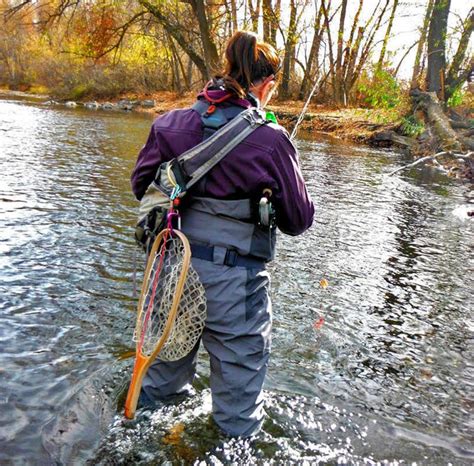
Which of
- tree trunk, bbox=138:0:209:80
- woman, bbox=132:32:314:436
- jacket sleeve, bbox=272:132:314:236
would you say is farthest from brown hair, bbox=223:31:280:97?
tree trunk, bbox=138:0:209:80

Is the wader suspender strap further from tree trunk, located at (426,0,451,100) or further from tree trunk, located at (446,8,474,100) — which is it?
tree trunk, located at (446,8,474,100)

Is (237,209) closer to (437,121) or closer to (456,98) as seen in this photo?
(437,121)

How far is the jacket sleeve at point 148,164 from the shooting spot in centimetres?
254

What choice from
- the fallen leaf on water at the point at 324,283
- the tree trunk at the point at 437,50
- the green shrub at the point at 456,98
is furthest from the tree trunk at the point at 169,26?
the fallen leaf on water at the point at 324,283

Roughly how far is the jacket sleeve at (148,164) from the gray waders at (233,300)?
302 millimetres

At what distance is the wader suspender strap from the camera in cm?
233

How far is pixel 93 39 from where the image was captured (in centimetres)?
1766

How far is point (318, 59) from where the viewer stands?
86.8ft

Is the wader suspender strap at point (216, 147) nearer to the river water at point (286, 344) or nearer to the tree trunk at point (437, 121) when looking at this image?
the river water at point (286, 344)

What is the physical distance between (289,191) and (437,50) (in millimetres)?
17879

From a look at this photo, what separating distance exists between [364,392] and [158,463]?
1567 mm

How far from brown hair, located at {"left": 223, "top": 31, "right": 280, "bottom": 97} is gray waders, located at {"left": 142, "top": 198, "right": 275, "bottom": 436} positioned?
1.97 ft

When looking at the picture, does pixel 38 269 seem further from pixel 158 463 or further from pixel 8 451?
pixel 158 463

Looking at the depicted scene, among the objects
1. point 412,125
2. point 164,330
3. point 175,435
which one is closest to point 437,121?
point 412,125
